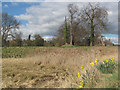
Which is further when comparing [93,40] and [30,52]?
[93,40]

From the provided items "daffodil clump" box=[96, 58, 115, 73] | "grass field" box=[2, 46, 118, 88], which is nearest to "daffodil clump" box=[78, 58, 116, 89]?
"daffodil clump" box=[96, 58, 115, 73]

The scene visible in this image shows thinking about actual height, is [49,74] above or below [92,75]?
below

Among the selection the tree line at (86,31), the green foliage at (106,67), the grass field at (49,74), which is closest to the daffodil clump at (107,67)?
the green foliage at (106,67)

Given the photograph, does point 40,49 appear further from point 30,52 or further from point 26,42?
point 26,42

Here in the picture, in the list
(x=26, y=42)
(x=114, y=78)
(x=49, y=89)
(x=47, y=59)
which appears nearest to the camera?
(x=114, y=78)

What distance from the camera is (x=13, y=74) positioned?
3.35m

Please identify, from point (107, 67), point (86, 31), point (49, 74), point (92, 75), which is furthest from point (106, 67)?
point (86, 31)

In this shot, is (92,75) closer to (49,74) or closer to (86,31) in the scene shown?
(49,74)

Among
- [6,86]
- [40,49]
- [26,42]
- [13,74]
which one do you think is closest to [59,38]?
[26,42]

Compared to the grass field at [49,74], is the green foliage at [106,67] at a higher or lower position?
higher

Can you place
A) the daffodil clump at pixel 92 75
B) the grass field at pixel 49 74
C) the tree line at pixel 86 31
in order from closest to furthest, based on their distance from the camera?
the daffodil clump at pixel 92 75 → the grass field at pixel 49 74 → the tree line at pixel 86 31

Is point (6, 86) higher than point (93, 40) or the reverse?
the reverse

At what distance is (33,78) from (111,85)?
197 centimetres

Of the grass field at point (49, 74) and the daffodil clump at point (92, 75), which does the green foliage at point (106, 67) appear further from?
the grass field at point (49, 74)
